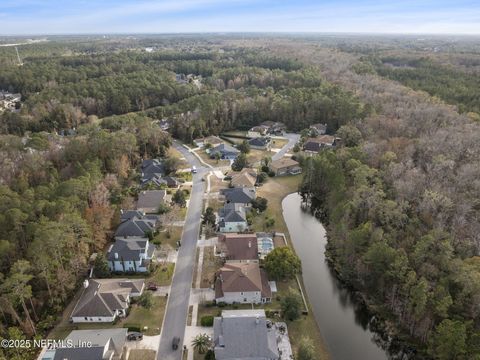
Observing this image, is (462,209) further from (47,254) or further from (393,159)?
(47,254)

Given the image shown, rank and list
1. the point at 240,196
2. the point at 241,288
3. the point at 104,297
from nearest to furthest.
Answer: the point at 104,297, the point at 241,288, the point at 240,196

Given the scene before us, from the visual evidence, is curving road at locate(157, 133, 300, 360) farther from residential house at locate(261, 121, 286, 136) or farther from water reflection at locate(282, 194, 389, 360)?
residential house at locate(261, 121, 286, 136)

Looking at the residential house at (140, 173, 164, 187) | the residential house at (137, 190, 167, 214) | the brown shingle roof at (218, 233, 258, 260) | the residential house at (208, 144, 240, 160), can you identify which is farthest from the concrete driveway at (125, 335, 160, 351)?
the residential house at (208, 144, 240, 160)

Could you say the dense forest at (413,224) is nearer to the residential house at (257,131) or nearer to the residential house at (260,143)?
the residential house at (260,143)

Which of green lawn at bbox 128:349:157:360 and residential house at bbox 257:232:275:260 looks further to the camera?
residential house at bbox 257:232:275:260

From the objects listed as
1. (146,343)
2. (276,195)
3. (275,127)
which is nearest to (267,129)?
(275,127)

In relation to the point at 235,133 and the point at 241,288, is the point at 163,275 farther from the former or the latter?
the point at 235,133

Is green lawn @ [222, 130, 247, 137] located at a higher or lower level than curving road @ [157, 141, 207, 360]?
lower
